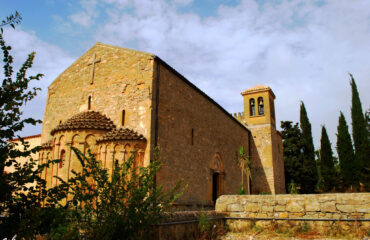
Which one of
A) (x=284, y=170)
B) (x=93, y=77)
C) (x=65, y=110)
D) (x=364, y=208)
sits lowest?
(x=364, y=208)

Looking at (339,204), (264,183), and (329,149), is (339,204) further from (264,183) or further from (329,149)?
(329,149)

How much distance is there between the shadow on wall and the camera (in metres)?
24.9

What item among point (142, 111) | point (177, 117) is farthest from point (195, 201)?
point (142, 111)

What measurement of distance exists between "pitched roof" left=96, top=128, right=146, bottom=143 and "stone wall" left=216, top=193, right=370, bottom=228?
12.9 feet

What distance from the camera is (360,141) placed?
101 feet

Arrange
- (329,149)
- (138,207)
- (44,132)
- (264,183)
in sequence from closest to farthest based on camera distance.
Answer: (138,207), (44,132), (264,183), (329,149)

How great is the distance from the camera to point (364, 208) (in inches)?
294

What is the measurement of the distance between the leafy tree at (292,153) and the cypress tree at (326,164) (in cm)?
412

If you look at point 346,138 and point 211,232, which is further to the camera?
point 346,138

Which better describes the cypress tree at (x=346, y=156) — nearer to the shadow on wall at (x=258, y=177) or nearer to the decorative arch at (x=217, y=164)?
the shadow on wall at (x=258, y=177)

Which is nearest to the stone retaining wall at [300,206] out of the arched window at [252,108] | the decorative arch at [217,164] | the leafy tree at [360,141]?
the decorative arch at [217,164]

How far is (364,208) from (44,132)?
13.7 meters

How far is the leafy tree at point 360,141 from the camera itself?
95.3 ft

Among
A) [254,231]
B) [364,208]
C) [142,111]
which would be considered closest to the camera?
[364,208]
